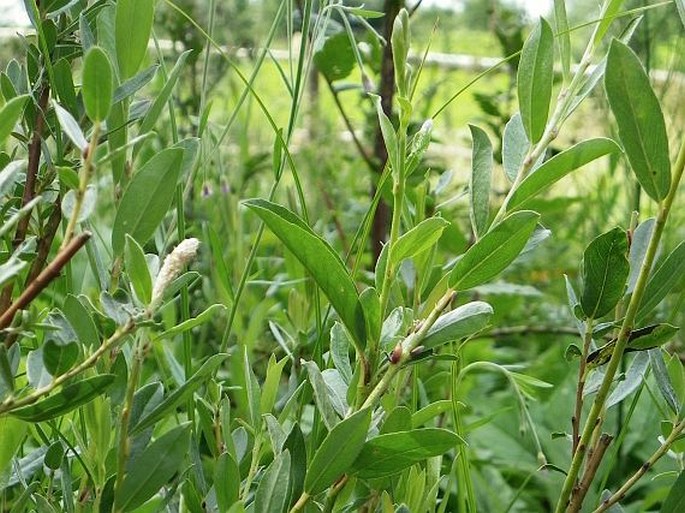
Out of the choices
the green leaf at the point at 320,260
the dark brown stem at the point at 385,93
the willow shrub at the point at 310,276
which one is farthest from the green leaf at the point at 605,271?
the dark brown stem at the point at 385,93

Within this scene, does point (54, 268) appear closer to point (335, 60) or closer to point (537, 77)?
point (537, 77)

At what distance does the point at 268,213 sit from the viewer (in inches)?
14.1

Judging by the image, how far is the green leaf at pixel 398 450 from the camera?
38cm

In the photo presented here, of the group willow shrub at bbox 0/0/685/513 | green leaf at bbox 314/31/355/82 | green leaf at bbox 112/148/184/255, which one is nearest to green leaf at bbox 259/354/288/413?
willow shrub at bbox 0/0/685/513

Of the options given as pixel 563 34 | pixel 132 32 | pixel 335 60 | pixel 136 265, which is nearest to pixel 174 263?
pixel 136 265

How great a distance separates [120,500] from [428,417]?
0.15m

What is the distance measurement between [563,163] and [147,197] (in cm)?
16

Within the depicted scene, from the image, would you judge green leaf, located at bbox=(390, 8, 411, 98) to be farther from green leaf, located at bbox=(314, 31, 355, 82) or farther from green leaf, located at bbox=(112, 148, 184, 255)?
green leaf, located at bbox=(314, 31, 355, 82)

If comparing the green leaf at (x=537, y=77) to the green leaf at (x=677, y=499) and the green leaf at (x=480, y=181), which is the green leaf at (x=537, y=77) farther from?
the green leaf at (x=677, y=499)

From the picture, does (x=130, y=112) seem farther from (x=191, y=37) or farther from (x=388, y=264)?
(x=191, y=37)

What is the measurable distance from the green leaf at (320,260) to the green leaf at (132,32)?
9 centimetres

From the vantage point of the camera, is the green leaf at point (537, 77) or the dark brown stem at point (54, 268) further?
the green leaf at point (537, 77)

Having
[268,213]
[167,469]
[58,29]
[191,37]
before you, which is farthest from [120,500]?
[191,37]

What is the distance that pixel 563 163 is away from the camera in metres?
0.39
